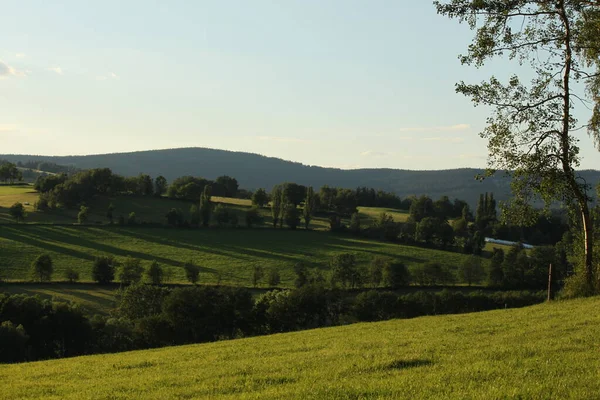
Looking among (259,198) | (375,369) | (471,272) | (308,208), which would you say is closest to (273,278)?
(471,272)

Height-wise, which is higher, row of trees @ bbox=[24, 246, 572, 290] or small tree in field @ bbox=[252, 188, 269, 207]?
small tree in field @ bbox=[252, 188, 269, 207]

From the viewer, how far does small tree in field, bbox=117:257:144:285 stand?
97.2 m

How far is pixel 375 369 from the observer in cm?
1419

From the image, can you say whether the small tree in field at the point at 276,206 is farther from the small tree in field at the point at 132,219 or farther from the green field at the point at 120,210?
the small tree in field at the point at 132,219

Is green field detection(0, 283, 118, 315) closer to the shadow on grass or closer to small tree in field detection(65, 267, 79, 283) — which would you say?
small tree in field detection(65, 267, 79, 283)

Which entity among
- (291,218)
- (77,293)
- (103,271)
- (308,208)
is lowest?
(77,293)

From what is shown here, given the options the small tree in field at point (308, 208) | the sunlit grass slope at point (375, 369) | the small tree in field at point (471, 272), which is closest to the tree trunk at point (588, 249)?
the sunlit grass slope at point (375, 369)

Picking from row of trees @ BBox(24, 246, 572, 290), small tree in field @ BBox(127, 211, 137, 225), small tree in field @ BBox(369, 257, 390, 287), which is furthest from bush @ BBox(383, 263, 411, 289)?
small tree in field @ BBox(127, 211, 137, 225)

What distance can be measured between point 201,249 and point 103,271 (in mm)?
27579

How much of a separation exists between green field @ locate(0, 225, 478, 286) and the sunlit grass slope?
79.6 meters

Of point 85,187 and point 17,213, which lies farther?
point 85,187

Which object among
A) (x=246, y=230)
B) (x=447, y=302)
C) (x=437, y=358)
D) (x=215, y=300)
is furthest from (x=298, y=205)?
(x=437, y=358)

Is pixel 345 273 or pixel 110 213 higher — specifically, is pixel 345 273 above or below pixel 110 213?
below

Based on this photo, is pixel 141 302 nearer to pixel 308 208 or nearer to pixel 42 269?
pixel 42 269
